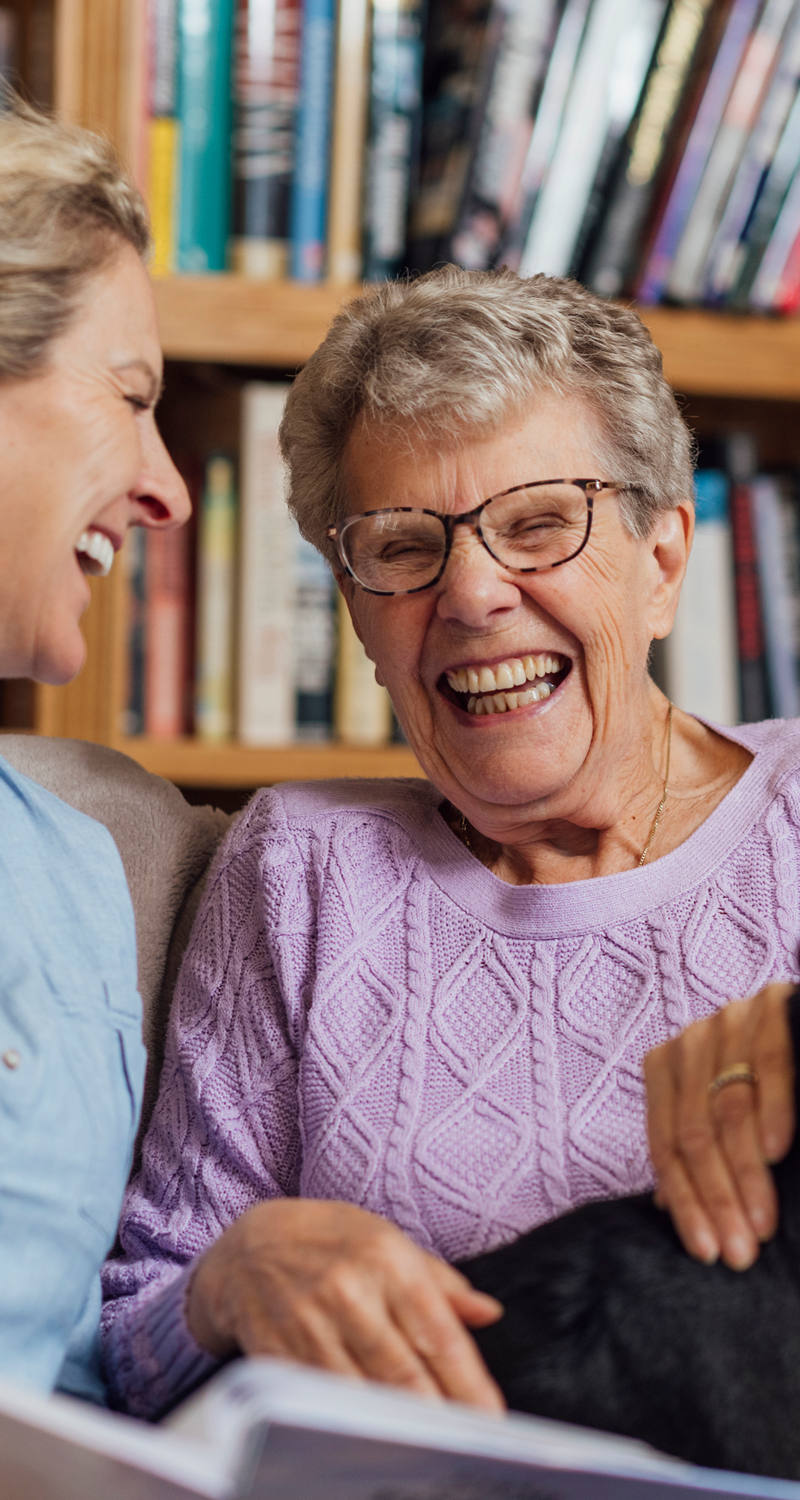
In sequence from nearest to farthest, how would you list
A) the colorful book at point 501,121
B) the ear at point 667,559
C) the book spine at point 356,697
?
the ear at point 667,559 < the colorful book at point 501,121 < the book spine at point 356,697

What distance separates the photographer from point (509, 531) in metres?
1.16

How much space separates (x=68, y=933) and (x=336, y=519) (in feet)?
1.56

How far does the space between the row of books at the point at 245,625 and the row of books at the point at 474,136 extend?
225mm

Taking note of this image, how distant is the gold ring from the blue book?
119 cm

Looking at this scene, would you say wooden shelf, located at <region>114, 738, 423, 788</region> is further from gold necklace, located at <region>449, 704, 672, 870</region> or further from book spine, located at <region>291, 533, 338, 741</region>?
gold necklace, located at <region>449, 704, 672, 870</region>

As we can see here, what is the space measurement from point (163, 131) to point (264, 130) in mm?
117

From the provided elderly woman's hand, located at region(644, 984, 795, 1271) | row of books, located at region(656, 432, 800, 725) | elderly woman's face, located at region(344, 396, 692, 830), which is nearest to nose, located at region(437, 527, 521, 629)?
elderly woman's face, located at region(344, 396, 692, 830)

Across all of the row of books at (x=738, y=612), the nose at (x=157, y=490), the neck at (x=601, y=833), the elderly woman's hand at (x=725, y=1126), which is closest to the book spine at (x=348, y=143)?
the row of books at (x=738, y=612)

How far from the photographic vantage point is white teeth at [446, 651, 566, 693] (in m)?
1.17

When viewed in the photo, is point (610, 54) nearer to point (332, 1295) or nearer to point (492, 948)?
point (492, 948)

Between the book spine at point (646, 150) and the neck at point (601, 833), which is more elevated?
the book spine at point (646, 150)

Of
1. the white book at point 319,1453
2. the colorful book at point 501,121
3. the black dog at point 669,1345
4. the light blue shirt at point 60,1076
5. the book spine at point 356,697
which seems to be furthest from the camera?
the book spine at point 356,697

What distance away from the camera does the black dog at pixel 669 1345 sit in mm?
697

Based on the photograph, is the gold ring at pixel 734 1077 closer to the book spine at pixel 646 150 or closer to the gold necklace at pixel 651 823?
the gold necklace at pixel 651 823
